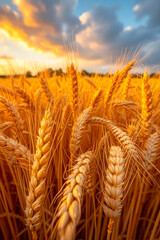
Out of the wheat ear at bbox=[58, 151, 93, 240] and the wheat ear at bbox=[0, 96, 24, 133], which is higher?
the wheat ear at bbox=[0, 96, 24, 133]

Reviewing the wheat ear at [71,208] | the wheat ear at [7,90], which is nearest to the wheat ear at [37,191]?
the wheat ear at [71,208]

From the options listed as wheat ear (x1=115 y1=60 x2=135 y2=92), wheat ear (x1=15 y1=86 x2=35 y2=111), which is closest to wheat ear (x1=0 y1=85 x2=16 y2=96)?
wheat ear (x1=15 y1=86 x2=35 y2=111)

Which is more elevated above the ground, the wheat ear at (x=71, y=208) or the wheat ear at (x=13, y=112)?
the wheat ear at (x=13, y=112)

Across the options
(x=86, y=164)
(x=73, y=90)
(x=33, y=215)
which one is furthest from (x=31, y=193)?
(x=73, y=90)

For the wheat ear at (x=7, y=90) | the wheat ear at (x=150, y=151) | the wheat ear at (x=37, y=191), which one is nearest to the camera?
the wheat ear at (x=37, y=191)

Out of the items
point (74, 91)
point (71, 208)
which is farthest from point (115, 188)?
point (74, 91)

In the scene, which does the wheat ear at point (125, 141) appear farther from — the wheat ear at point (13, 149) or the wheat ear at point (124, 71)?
the wheat ear at point (124, 71)

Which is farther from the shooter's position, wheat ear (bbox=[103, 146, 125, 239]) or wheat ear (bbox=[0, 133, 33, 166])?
wheat ear (bbox=[0, 133, 33, 166])

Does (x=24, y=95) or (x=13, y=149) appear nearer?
(x=13, y=149)

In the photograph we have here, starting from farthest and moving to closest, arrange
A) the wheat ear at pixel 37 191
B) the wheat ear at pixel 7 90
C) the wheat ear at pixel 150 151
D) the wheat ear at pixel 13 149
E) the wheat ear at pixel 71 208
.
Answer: the wheat ear at pixel 7 90, the wheat ear at pixel 150 151, the wheat ear at pixel 13 149, the wheat ear at pixel 37 191, the wheat ear at pixel 71 208

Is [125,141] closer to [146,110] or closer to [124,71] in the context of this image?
[146,110]

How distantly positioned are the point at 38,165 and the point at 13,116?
0.53m

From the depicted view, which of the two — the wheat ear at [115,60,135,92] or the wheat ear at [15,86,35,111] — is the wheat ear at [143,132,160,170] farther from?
the wheat ear at [15,86,35,111]

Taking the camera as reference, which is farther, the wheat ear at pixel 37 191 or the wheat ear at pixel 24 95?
the wheat ear at pixel 24 95
